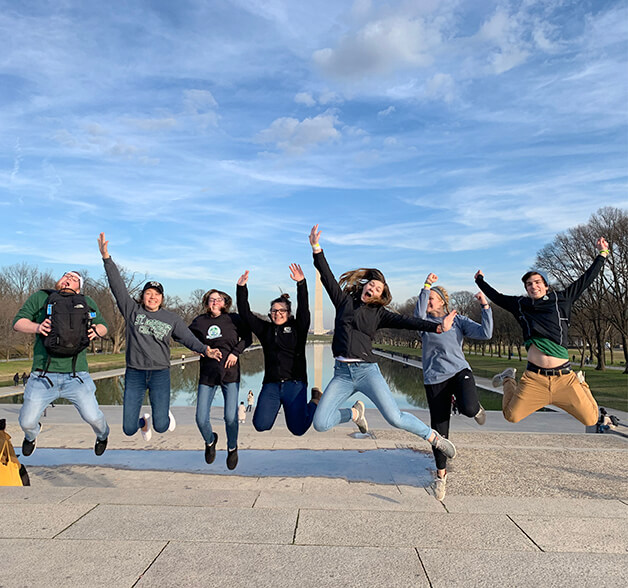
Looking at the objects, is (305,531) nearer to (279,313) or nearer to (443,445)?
(443,445)

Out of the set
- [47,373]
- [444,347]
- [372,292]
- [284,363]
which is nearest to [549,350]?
[444,347]

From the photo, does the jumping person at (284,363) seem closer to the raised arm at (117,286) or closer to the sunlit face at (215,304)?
the sunlit face at (215,304)

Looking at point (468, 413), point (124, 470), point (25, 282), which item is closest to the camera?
point (468, 413)

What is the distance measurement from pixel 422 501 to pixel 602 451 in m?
7.46

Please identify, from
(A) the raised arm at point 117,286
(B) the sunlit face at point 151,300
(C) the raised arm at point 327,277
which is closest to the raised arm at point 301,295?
(C) the raised arm at point 327,277

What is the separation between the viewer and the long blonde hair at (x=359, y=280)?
6.30 m

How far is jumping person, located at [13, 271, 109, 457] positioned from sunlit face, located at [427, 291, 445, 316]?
13.3 feet

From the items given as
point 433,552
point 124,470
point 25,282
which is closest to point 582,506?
point 433,552

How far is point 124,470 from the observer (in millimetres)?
8359

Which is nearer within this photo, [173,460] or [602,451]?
[173,460]

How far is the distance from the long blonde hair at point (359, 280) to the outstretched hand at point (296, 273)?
1.60ft

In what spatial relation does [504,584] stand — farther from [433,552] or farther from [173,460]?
[173,460]

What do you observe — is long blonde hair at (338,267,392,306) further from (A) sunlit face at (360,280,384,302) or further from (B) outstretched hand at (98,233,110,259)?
(B) outstretched hand at (98,233,110,259)

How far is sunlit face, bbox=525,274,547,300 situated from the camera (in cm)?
656
